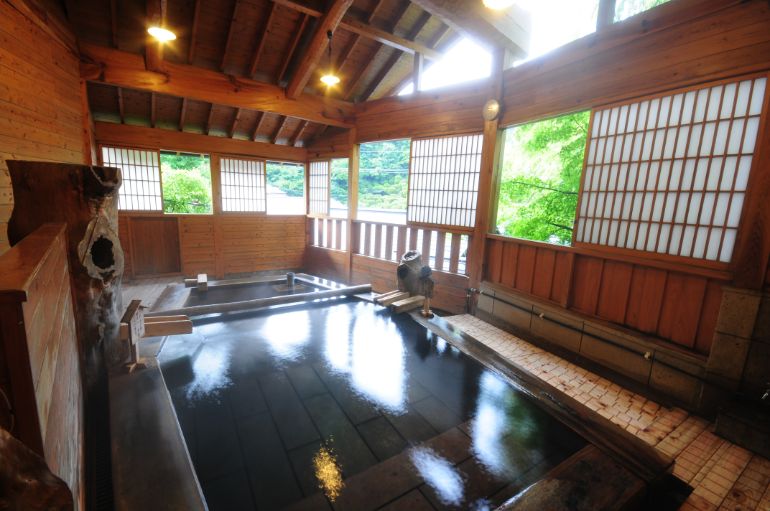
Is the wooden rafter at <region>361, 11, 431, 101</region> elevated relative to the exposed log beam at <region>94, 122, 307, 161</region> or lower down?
elevated

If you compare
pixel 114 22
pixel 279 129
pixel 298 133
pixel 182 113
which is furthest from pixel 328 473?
pixel 298 133

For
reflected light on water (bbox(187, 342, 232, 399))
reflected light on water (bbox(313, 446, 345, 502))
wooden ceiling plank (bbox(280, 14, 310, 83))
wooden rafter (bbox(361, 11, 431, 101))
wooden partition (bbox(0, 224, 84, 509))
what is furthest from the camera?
wooden rafter (bbox(361, 11, 431, 101))

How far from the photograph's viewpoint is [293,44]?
5.40 metres

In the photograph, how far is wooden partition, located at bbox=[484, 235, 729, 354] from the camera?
3043mm

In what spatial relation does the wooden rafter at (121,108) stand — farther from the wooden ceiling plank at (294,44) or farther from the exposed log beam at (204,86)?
the wooden ceiling plank at (294,44)

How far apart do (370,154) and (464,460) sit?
1699cm

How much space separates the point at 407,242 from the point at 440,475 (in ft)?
15.1

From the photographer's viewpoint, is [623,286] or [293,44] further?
[293,44]

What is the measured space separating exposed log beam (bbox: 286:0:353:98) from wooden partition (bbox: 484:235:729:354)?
3864 millimetres

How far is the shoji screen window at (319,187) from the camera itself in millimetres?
8031

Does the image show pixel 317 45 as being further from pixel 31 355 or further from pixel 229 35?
pixel 31 355

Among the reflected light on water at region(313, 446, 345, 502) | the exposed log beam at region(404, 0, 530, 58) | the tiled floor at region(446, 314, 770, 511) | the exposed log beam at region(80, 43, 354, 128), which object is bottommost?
the tiled floor at region(446, 314, 770, 511)

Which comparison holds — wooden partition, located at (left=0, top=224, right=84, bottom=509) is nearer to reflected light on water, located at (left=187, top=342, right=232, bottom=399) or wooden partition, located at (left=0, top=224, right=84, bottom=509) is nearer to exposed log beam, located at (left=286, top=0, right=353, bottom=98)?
reflected light on water, located at (left=187, top=342, right=232, bottom=399)

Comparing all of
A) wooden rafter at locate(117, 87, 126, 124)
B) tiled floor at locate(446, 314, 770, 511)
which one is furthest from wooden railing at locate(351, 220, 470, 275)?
wooden rafter at locate(117, 87, 126, 124)
